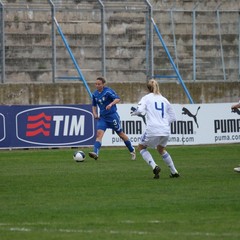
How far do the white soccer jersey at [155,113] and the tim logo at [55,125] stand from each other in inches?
428

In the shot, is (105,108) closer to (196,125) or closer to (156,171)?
(156,171)

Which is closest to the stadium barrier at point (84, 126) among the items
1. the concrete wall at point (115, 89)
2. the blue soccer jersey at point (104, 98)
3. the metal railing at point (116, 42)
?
the concrete wall at point (115, 89)

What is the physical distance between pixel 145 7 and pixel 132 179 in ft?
55.0

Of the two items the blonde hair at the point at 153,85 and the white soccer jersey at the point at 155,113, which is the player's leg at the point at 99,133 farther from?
the blonde hair at the point at 153,85

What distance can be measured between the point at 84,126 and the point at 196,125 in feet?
12.9

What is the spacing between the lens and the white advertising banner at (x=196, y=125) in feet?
99.1

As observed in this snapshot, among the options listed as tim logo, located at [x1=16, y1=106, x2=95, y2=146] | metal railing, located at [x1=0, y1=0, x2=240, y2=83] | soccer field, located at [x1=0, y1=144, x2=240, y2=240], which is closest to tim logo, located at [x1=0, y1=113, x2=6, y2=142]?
tim logo, located at [x1=16, y1=106, x2=95, y2=146]

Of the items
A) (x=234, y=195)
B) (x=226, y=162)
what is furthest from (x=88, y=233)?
(x=226, y=162)

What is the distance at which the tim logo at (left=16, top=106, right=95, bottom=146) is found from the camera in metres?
29.0

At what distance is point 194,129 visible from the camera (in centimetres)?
3117

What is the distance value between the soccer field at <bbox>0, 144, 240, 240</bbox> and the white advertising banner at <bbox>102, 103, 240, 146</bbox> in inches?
231

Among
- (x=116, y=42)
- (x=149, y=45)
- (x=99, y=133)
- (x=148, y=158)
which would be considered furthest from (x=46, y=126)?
(x=148, y=158)

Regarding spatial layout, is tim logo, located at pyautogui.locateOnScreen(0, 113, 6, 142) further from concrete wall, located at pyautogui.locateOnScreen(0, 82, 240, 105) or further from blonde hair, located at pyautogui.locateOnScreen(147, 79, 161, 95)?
blonde hair, located at pyautogui.locateOnScreen(147, 79, 161, 95)

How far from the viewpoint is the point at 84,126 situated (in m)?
29.7
